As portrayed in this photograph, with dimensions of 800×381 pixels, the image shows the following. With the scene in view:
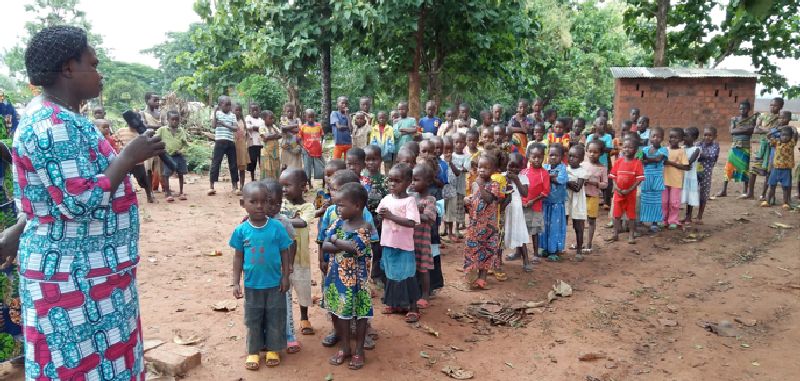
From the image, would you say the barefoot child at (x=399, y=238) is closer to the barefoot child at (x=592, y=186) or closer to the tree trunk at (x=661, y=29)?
the barefoot child at (x=592, y=186)

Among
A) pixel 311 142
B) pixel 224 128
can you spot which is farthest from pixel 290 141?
pixel 224 128

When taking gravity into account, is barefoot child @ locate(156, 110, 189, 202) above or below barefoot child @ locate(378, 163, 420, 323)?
above

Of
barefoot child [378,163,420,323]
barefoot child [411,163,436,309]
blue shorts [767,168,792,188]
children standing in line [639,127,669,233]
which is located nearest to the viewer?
barefoot child [378,163,420,323]

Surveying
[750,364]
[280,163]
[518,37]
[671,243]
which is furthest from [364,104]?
[750,364]

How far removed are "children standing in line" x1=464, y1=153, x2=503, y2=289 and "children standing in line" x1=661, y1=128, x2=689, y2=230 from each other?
3.24m

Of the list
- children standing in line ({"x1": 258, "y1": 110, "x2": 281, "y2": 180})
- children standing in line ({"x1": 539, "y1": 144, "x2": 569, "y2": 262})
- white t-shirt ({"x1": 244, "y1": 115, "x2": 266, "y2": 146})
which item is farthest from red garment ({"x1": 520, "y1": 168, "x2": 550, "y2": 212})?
white t-shirt ({"x1": 244, "y1": 115, "x2": 266, "y2": 146})

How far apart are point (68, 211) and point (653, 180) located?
685 cm

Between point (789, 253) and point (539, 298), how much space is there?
3.57 m

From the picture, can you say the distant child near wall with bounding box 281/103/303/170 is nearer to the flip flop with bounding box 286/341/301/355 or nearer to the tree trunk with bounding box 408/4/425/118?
the tree trunk with bounding box 408/4/425/118

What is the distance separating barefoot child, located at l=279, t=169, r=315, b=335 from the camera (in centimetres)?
387

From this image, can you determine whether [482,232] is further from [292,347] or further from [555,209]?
[292,347]

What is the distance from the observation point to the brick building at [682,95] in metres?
12.6

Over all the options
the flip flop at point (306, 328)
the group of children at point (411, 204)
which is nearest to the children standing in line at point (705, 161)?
the group of children at point (411, 204)

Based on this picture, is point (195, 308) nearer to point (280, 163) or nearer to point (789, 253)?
point (280, 163)
